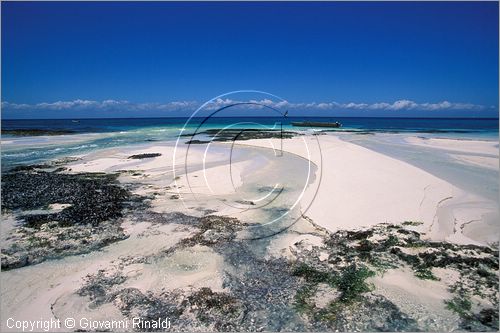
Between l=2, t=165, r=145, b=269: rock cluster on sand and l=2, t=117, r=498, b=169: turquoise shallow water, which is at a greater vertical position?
l=2, t=117, r=498, b=169: turquoise shallow water

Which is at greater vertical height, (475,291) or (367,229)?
(367,229)

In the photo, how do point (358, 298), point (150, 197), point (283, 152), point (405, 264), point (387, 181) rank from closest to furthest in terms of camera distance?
point (358, 298), point (405, 264), point (150, 197), point (387, 181), point (283, 152)

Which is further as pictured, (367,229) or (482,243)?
(367,229)

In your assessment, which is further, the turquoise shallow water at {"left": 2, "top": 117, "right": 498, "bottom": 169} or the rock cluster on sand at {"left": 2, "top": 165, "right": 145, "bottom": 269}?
the turquoise shallow water at {"left": 2, "top": 117, "right": 498, "bottom": 169}

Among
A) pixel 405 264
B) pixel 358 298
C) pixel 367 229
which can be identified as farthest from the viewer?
pixel 367 229

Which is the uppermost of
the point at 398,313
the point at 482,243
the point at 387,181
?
the point at 387,181

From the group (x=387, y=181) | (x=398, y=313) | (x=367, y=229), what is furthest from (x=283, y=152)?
(x=398, y=313)

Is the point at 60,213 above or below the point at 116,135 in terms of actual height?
below

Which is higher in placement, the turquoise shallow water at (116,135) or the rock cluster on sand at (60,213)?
the turquoise shallow water at (116,135)

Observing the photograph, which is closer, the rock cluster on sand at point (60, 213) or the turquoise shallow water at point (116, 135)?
the rock cluster on sand at point (60, 213)

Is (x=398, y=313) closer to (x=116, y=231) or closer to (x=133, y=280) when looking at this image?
(x=133, y=280)

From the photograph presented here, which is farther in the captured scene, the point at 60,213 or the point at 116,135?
the point at 116,135

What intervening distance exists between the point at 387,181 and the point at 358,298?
8311 mm

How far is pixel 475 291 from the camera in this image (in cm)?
568
